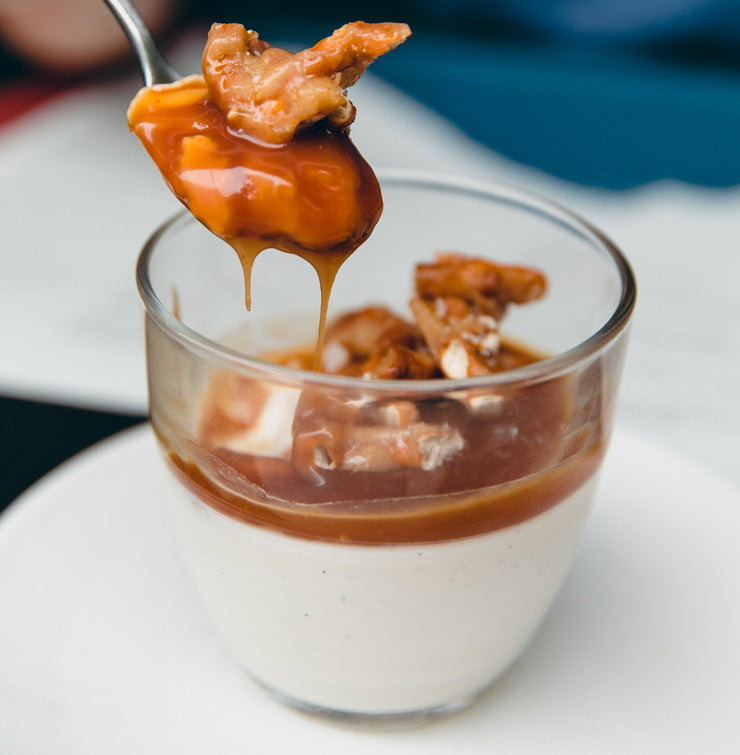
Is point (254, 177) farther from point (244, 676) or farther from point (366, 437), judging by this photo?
point (244, 676)

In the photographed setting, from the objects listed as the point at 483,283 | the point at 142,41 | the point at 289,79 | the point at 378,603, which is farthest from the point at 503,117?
the point at 378,603

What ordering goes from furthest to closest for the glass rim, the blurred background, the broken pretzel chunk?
the blurred background
the broken pretzel chunk
the glass rim

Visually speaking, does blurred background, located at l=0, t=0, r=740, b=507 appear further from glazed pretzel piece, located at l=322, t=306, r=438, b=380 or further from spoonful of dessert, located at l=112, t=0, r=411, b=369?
spoonful of dessert, located at l=112, t=0, r=411, b=369

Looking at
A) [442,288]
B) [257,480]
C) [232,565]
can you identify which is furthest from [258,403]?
[442,288]

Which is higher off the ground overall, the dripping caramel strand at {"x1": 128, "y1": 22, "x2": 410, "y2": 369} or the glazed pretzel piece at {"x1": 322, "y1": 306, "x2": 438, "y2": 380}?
the dripping caramel strand at {"x1": 128, "y1": 22, "x2": 410, "y2": 369}

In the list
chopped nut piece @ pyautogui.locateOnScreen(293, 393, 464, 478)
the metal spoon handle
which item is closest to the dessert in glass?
chopped nut piece @ pyautogui.locateOnScreen(293, 393, 464, 478)

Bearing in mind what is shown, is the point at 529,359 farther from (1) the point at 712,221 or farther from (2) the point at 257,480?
(1) the point at 712,221
